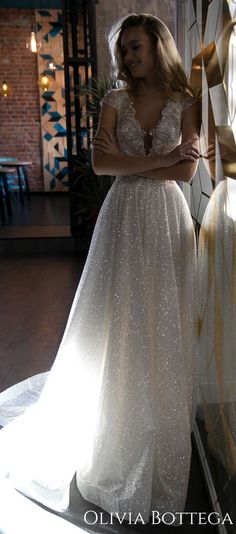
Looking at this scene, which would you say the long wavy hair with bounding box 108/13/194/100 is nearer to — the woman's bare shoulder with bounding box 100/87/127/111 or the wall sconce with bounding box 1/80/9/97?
the woman's bare shoulder with bounding box 100/87/127/111

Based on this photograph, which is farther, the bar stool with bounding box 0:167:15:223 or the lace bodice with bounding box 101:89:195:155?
the bar stool with bounding box 0:167:15:223

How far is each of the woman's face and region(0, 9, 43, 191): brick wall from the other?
9252 mm

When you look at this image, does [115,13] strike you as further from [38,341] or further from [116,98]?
[116,98]

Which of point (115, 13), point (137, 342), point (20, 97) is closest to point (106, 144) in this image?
point (137, 342)

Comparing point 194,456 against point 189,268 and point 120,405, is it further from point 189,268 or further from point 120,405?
point 189,268

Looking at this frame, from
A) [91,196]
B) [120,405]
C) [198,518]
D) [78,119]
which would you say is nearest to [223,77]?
[120,405]

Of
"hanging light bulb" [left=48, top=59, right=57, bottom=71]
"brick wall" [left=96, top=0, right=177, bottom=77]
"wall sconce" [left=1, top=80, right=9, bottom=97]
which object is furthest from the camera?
"wall sconce" [left=1, top=80, right=9, bottom=97]

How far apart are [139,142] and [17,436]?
1.32 metres

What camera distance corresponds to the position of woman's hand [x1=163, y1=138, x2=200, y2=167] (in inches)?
75.3

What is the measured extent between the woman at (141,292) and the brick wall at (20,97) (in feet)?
30.2

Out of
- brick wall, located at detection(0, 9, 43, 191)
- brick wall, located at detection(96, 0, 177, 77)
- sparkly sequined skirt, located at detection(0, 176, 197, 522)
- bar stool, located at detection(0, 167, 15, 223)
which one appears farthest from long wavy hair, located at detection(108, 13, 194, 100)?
brick wall, located at detection(0, 9, 43, 191)

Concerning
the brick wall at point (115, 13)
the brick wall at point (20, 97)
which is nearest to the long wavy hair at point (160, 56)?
the brick wall at point (115, 13)

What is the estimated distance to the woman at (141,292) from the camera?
1.99 meters

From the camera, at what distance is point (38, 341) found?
3.82 m
